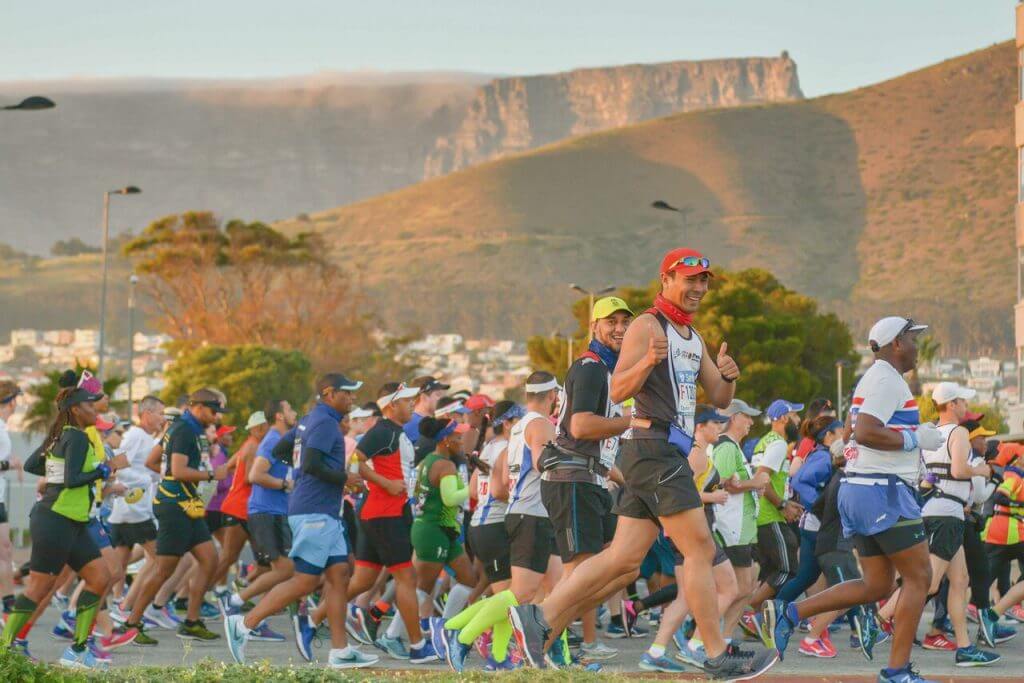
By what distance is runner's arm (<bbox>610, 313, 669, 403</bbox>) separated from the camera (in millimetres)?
7902

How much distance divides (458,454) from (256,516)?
203cm

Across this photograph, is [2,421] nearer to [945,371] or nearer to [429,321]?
[945,371]

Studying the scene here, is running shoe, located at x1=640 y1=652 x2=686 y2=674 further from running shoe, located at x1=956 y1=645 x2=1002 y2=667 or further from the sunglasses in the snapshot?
the sunglasses

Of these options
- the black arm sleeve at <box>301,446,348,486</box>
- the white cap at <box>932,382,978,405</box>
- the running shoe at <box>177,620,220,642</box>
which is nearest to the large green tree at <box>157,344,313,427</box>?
the running shoe at <box>177,620,220,642</box>

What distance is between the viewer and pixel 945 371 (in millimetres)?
149375

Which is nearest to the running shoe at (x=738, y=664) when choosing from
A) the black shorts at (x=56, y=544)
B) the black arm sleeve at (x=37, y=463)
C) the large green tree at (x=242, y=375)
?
the black shorts at (x=56, y=544)

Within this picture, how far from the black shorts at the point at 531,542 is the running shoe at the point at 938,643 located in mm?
3727

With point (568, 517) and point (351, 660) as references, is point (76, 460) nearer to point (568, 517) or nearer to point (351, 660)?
point (351, 660)

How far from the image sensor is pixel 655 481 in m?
8.02

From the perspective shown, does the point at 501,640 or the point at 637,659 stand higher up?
the point at 501,640

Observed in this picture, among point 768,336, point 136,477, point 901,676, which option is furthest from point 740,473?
point 768,336

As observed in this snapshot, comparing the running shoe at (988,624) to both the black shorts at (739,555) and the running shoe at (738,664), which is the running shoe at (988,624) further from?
the running shoe at (738,664)

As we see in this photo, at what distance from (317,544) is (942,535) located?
14.4 feet

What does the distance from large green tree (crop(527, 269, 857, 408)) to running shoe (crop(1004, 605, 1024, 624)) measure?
190 ft
